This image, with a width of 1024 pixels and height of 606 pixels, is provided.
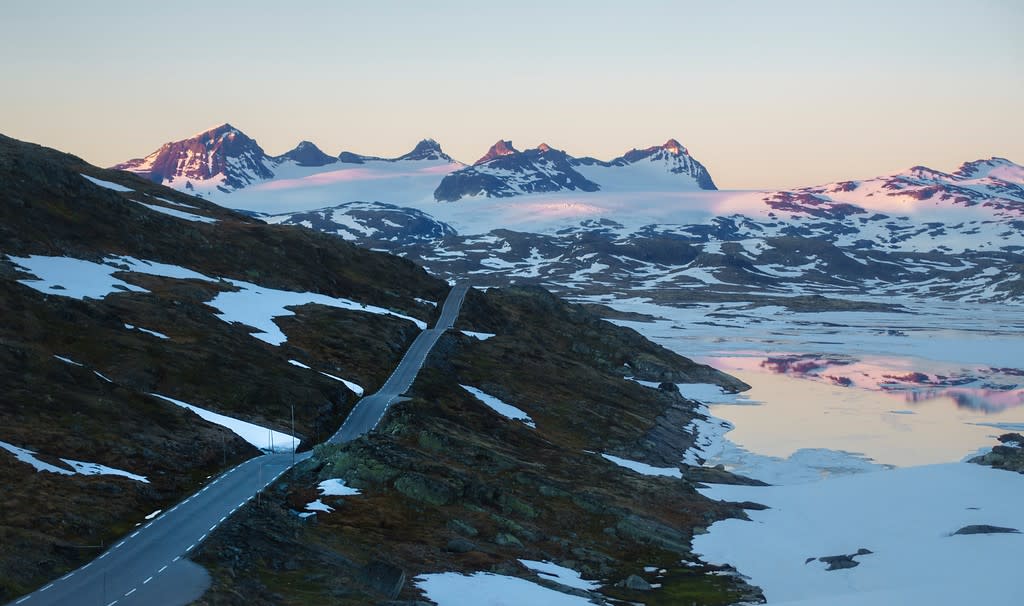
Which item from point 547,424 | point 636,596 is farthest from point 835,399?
point 636,596

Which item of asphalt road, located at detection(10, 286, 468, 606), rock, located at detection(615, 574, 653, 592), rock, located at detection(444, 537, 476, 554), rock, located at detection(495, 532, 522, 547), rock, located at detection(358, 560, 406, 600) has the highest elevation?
asphalt road, located at detection(10, 286, 468, 606)

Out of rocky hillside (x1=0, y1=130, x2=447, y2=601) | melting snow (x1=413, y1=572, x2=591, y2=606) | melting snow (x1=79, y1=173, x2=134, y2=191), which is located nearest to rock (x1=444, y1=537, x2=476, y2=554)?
melting snow (x1=413, y1=572, x2=591, y2=606)

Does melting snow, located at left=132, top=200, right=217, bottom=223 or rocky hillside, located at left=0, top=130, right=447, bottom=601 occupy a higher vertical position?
melting snow, located at left=132, top=200, right=217, bottom=223

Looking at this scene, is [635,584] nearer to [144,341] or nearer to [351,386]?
[351,386]

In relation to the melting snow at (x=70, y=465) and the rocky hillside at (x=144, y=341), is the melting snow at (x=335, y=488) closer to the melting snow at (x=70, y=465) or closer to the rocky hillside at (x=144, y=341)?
the rocky hillside at (x=144, y=341)

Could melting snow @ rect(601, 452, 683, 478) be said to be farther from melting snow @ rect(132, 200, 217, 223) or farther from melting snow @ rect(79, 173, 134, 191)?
melting snow @ rect(79, 173, 134, 191)

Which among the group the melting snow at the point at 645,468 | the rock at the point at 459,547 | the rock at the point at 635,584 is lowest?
the melting snow at the point at 645,468

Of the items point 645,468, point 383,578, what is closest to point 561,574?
point 383,578

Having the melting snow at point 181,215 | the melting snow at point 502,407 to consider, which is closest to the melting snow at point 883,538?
the melting snow at point 502,407
